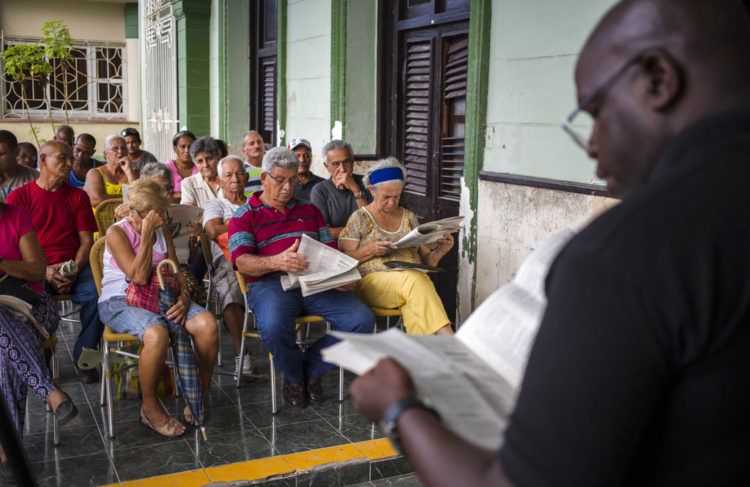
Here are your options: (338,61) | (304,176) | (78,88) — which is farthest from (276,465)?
(78,88)

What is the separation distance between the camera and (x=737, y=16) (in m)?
0.96

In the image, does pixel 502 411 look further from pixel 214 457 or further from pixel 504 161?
pixel 504 161

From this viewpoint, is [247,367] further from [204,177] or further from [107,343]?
[204,177]

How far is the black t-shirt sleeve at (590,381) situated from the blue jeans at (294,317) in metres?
3.42

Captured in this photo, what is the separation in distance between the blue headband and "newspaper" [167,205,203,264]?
1191 millimetres

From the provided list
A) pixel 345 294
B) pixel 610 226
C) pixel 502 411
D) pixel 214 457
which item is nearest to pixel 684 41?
pixel 610 226

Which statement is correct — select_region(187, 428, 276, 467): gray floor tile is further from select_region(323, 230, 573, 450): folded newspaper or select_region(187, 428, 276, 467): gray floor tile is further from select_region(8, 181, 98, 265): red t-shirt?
select_region(323, 230, 573, 450): folded newspaper

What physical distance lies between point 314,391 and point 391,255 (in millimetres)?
890

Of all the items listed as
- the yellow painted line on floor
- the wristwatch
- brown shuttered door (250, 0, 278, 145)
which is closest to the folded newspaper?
the wristwatch

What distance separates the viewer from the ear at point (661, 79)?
0.93m

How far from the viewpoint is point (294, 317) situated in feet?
14.3

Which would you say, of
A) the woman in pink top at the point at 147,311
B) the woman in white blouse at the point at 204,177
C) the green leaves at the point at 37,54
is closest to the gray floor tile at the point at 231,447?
the woman in pink top at the point at 147,311

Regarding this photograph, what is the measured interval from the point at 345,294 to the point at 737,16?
3.64 metres

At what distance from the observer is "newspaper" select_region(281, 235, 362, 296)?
4.23 m
